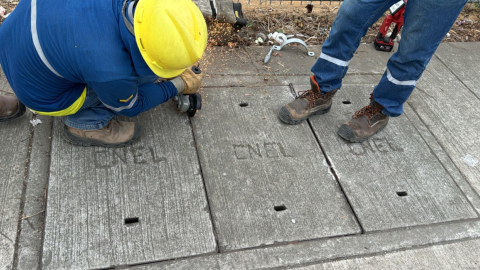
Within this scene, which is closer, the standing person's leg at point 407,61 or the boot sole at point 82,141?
the standing person's leg at point 407,61

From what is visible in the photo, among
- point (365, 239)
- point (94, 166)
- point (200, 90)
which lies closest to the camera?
point (365, 239)

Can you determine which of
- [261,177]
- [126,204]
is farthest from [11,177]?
[261,177]

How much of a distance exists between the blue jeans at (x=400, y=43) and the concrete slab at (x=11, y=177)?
2.03 m

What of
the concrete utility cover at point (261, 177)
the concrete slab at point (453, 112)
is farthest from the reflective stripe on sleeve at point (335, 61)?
the concrete slab at point (453, 112)

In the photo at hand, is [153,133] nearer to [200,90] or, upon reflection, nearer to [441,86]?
[200,90]

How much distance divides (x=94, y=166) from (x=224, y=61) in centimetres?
153

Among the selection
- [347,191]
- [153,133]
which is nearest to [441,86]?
[347,191]

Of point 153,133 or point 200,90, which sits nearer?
point 153,133

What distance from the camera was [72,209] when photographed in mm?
2012

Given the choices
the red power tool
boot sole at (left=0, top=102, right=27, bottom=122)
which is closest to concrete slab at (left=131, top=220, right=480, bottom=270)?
boot sole at (left=0, top=102, right=27, bottom=122)

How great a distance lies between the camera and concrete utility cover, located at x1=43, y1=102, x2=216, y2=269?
6.16 ft

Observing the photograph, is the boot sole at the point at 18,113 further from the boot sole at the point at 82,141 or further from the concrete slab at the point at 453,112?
the concrete slab at the point at 453,112

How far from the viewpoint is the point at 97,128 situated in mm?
2318

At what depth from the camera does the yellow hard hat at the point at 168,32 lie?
5.49ft
